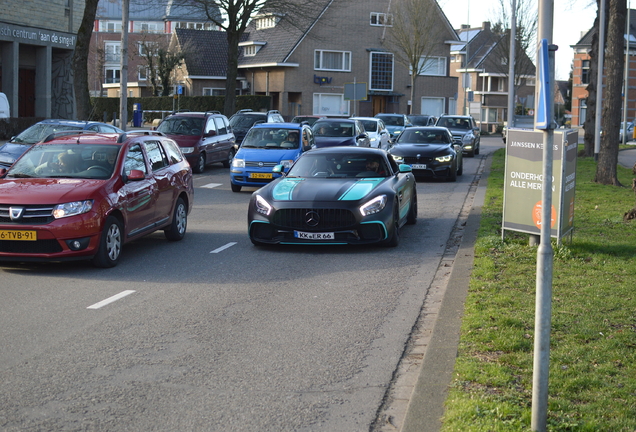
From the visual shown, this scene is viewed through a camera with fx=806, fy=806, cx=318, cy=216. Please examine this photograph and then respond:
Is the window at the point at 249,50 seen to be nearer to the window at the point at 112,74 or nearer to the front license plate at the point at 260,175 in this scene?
the window at the point at 112,74

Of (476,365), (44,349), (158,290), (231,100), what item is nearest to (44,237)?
(158,290)

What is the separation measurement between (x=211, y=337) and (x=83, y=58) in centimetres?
2280

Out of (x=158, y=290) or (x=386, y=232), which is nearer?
(x=158, y=290)

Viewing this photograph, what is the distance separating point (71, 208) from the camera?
9.55 m

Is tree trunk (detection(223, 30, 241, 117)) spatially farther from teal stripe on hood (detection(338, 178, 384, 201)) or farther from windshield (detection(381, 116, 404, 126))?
teal stripe on hood (detection(338, 178, 384, 201))

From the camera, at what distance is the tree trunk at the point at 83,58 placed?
90.2ft

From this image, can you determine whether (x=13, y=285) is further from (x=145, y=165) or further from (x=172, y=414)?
(x=172, y=414)

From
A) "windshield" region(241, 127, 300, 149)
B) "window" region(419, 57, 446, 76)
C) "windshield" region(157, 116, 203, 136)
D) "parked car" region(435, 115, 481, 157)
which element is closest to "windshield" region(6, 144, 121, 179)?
"windshield" region(241, 127, 300, 149)

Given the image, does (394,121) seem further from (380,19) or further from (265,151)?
(380,19)

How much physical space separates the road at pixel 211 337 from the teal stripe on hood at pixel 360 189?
79 centimetres

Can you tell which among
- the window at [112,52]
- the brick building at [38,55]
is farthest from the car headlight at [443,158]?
the window at [112,52]

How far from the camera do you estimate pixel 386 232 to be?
36.9 feet

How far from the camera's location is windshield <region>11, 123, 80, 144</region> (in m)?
20.6

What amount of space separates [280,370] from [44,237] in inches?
179
